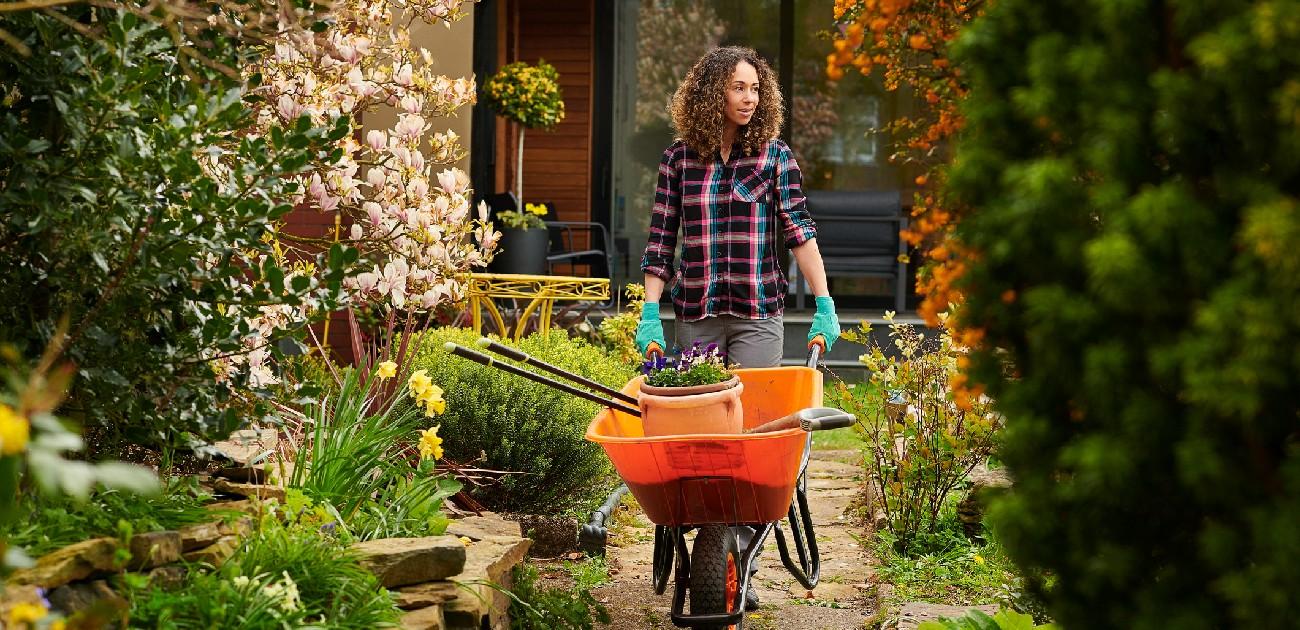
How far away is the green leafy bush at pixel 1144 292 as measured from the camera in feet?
4.56

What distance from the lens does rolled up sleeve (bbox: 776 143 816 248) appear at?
4.47 meters

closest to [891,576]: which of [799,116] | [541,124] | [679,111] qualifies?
[679,111]

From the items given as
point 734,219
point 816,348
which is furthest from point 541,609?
point 734,219

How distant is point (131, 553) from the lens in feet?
Answer: 8.20

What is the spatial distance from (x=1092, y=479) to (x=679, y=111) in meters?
3.18

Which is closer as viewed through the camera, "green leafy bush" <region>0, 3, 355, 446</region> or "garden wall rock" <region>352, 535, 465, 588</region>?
"green leafy bush" <region>0, 3, 355, 446</region>

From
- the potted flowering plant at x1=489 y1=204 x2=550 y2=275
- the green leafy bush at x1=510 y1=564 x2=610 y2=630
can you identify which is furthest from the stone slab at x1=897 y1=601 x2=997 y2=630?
the potted flowering plant at x1=489 y1=204 x2=550 y2=275

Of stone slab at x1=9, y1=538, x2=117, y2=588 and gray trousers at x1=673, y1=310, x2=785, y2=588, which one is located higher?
gray trousers at x1=673, y1=310, x2=785, y2=588

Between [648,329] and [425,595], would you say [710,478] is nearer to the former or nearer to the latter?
[425,595]

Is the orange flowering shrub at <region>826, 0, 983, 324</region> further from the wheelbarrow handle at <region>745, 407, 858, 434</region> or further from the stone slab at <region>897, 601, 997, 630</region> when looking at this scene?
the stone slab at <region>897, 601, 997, 630</region>

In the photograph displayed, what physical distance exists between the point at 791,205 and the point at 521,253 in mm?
4382

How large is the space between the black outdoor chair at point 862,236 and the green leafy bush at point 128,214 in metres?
8.05

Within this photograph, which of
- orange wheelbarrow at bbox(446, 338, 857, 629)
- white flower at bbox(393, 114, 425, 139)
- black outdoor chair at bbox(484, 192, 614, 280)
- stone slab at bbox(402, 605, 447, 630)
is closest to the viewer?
stone slab at bbox(402, 605, 447, 630)

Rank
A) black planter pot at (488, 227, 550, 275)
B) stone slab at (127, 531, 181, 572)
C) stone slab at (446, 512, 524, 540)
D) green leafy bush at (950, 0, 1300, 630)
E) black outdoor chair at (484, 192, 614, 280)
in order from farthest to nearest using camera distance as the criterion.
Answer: black outdoor chair at (484, 192, 614, 280), black planter pot at (488, 227, 550, 275), stone slab at (446, 512, 524, 540), stone slab at (127, 531, 181, 572), green leafy bush at (950, 0, 1300, 630)
